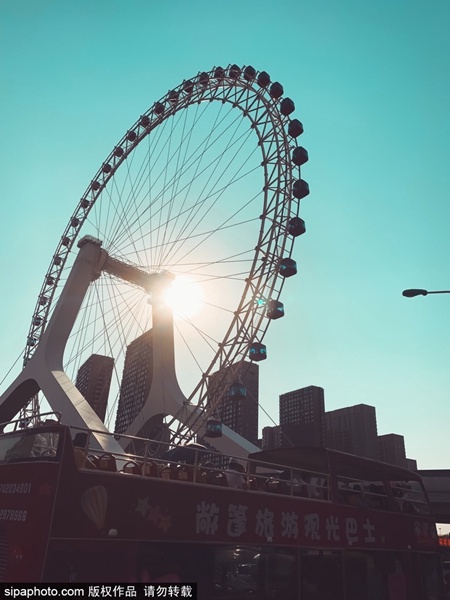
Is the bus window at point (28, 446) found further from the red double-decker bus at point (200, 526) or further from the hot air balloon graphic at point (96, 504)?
the hot air balloon graphic at point (96, 504)

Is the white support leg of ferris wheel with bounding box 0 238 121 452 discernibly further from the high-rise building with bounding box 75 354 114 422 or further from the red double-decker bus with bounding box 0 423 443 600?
the high-rise building with bounding box 75 354 114 422

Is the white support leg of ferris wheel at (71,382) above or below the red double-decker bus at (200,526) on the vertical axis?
above

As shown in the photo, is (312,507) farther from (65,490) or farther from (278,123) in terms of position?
(278,123)

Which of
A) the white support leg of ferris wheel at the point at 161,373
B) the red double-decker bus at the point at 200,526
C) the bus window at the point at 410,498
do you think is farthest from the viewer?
the white support leg of ferris wheel at the point at 161,373

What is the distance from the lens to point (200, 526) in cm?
844

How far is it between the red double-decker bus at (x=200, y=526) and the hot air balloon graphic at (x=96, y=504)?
15 millimetres

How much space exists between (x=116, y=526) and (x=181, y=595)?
5.58 feet

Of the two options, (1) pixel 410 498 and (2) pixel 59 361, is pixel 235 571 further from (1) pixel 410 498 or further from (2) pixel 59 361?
(2) pixel 59 361

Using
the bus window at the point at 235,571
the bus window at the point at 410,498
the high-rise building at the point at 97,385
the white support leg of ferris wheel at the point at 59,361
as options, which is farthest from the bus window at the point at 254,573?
the high-rise building at the point at 97,385

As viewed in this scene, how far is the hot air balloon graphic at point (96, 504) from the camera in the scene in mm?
7273

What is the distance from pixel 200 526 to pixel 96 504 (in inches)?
83.3

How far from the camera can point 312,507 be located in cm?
1051

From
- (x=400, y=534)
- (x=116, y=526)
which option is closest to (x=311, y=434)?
(x=400, y=534)

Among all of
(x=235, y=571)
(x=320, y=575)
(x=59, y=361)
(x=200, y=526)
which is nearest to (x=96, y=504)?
(x=200, y=526)
